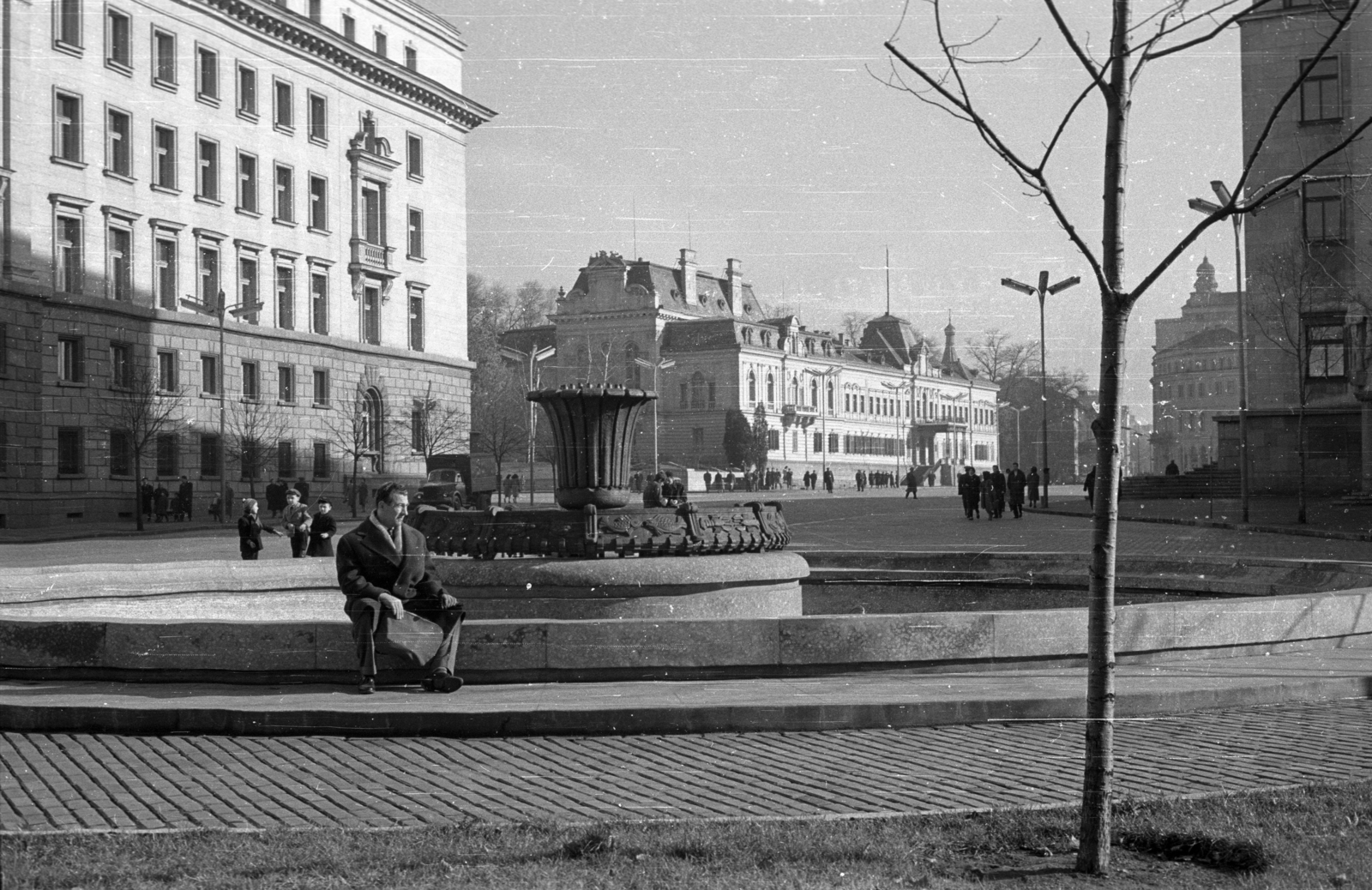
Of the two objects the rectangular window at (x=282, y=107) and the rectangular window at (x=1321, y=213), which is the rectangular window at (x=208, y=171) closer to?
the rectangular window at (x=282, y=107)

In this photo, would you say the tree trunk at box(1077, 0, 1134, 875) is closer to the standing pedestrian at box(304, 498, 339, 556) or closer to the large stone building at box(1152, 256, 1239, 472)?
the standing pedestrian at box(304, 498, 339, 556)

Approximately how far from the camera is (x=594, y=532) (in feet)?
38.9

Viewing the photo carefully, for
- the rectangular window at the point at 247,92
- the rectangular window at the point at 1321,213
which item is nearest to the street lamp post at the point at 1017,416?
the rectangular window at the point at 1321,213

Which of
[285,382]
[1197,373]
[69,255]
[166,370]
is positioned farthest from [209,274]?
[1197,373]

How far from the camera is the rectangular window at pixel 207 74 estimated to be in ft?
146

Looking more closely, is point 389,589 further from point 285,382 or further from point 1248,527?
point 285,382

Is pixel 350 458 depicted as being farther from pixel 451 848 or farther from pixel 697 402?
pixel 451 848

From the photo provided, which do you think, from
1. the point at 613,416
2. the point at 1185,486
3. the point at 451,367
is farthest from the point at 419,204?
the point at 1185,486

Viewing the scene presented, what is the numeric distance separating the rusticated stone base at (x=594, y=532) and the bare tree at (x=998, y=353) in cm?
809

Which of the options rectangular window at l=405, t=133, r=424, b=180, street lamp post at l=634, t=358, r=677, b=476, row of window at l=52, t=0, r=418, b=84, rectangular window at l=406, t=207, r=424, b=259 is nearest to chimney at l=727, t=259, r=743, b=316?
A: street lamp post at l=634, t=358, r=677, b=476

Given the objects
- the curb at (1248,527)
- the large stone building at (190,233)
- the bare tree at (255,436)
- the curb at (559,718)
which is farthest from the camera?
the bare tree at (255,436)

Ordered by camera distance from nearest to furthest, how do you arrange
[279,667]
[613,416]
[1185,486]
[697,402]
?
[279,667]
[613,416]
[697,402]
[1185,486]

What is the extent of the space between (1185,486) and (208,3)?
38.3 m

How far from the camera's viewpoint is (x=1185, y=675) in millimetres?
10320
